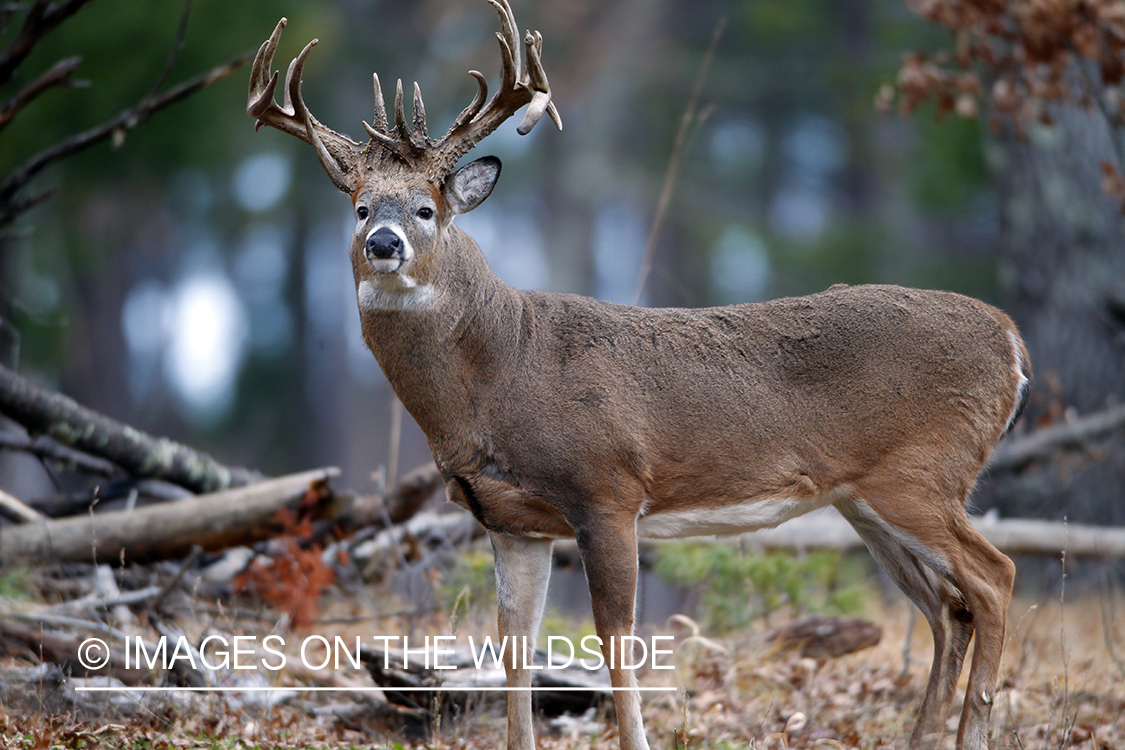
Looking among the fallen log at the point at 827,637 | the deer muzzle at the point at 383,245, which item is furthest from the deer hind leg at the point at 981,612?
the deer muzzle at the point at 383,245

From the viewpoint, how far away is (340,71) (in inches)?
846

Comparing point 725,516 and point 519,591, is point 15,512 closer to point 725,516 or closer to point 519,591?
point 519,591

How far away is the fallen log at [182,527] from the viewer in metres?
6.34

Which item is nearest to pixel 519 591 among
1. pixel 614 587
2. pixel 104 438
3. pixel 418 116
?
pixel 614 587

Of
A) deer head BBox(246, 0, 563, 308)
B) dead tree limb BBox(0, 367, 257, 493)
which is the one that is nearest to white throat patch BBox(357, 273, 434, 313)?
deer head BBox(246, 0, 563, 308)

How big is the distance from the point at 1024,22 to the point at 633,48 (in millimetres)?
15237

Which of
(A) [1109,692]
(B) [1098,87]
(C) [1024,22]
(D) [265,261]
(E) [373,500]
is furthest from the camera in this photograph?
(D) [265,261]

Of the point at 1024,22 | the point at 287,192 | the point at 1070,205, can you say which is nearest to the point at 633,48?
the point at 287,192

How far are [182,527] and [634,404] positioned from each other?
3.09 meters

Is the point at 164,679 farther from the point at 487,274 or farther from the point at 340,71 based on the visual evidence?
the point at 340,71

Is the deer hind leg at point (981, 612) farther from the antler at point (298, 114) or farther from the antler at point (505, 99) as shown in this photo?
the antler at point (298, 114)

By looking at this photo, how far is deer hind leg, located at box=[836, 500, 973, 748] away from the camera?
484cm

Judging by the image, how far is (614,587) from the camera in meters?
4.47

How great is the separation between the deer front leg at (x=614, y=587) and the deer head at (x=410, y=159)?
122cm
